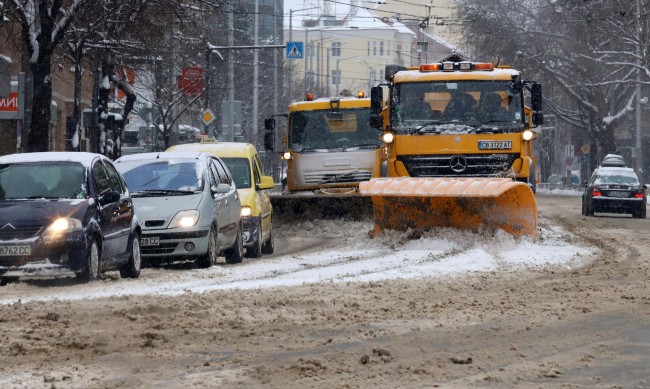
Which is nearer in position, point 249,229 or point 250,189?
point 249,229

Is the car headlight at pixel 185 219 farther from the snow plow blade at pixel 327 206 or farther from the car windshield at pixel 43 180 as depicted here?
the snow plow blade at pixel 327 206

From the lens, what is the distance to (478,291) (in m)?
13.1

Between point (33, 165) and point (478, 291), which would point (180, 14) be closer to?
point (33, 165)

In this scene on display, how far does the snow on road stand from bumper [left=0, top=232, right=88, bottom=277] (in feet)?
0.62

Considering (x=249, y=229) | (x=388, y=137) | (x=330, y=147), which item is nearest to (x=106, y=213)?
(x=249, y=229)

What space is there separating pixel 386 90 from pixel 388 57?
140 meters

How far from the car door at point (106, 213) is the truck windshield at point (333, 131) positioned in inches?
505

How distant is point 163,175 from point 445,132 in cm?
544

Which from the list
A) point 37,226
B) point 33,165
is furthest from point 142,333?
point 33,165

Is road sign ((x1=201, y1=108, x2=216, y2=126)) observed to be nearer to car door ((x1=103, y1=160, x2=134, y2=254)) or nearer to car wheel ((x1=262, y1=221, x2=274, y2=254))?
car wheel ((x1=262, y1=221, x2=274, y2=254))

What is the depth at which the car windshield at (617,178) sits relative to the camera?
40719 millimetres

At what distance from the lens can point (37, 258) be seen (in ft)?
44.7

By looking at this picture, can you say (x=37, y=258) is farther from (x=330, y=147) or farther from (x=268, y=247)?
(x=330, y=147)

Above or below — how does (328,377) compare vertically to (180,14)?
below
